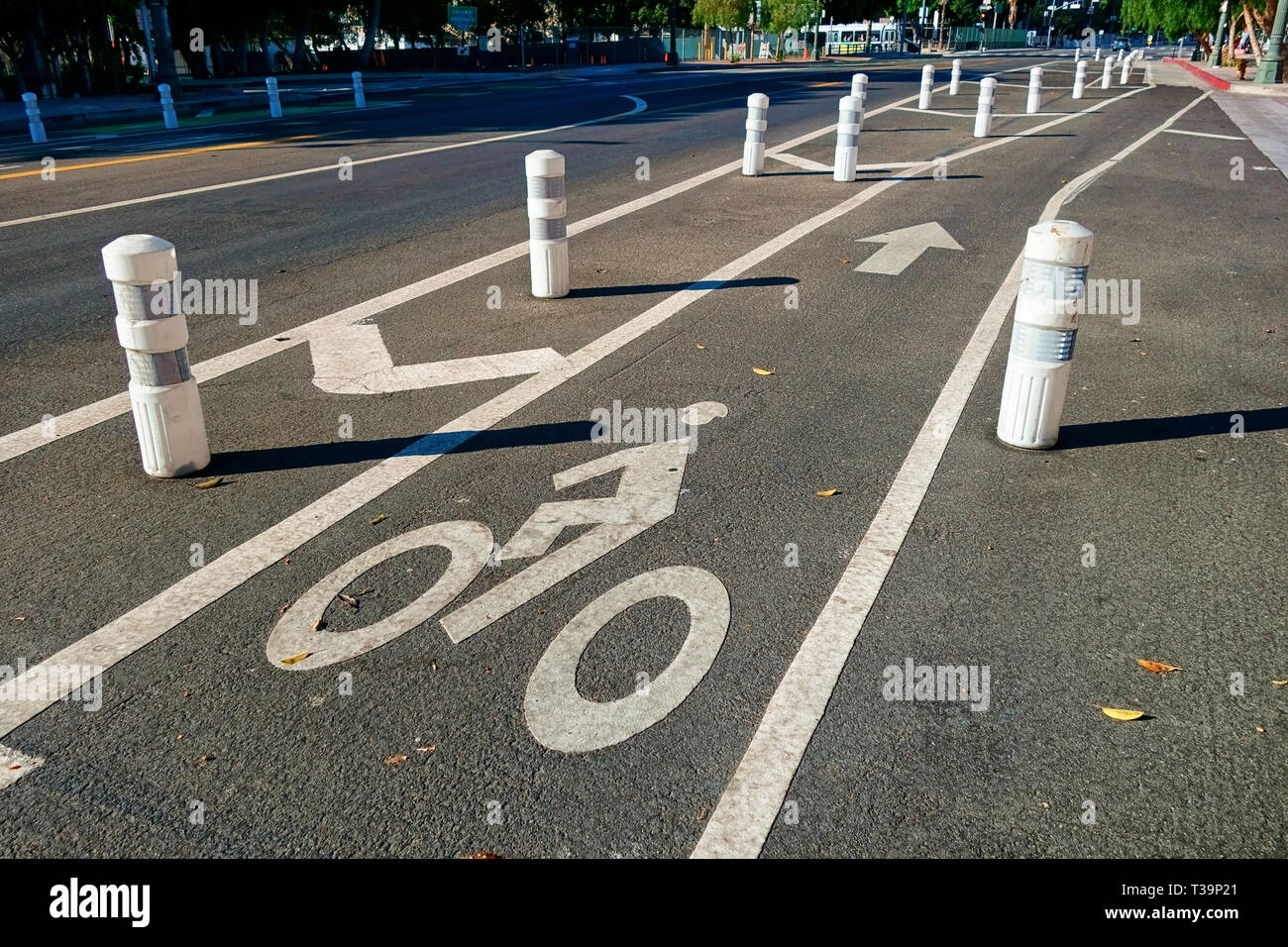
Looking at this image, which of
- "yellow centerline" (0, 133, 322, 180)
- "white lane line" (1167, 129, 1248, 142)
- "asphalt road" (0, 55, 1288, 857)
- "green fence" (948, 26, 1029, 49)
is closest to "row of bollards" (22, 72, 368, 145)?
"yellow centerline" (0, 133, 322, 180)

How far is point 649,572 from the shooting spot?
4.32 m

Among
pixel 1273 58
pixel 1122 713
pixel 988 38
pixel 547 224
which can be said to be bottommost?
pixel 1122 713

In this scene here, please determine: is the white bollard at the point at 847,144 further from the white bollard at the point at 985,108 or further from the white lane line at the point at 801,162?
the white bollard at the point at 985,108

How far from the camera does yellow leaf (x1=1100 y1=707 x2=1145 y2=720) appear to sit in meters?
3.44

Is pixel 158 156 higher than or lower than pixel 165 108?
lower

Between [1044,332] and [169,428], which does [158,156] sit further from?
[1044,332]

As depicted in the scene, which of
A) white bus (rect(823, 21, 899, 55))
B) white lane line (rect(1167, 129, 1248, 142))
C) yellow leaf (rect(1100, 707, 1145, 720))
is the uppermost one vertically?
white bus (rect(823, 21, 899, 55))

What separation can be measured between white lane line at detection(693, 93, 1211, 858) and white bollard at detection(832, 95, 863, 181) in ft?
28.7

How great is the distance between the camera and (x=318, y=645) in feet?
12.4

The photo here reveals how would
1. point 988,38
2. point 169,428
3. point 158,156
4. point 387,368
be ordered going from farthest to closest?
point 988,38
point 158,156
point 387,368
point 169,428

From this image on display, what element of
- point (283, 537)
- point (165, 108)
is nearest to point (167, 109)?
point (165, 108)

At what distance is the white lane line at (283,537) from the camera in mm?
3703

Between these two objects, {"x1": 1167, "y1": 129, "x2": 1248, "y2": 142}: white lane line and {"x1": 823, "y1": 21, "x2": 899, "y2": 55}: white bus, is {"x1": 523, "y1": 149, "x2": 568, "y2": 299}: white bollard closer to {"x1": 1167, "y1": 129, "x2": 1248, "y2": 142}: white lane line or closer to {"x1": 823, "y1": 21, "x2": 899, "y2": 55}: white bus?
{"x1": 1167, "y1": 129, "x2": 1248, "y2": 142}: white lane line

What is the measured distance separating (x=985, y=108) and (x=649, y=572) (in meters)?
18.4
